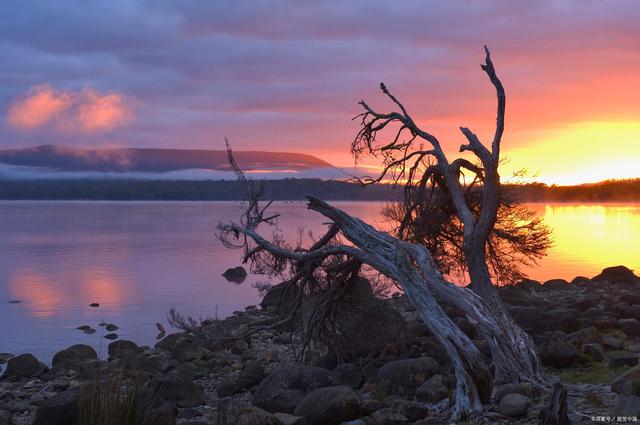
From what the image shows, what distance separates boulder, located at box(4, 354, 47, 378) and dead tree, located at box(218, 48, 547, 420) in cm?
858

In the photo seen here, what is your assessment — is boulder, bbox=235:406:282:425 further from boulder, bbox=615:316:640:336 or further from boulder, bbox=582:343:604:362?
boulder, bbox=615:316:640:336

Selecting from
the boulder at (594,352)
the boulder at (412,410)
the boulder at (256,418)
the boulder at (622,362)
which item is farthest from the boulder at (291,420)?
the boulder at (594,352)

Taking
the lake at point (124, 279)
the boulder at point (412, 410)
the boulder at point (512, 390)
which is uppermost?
the boulder at point (512, 390)

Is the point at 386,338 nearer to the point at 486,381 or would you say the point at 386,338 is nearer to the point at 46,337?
the point at 486,381

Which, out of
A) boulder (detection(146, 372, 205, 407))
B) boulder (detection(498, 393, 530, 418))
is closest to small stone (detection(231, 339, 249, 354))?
boulder (detection(146, 372, 205, 407))

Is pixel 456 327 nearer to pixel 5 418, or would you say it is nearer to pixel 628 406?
pixel 628 406

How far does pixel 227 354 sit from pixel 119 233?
3362 inches

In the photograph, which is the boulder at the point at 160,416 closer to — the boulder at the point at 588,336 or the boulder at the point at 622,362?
the boulder at the point at 622,362

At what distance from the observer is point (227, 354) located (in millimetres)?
19328

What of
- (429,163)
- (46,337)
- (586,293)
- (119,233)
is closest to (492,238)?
(429,163)

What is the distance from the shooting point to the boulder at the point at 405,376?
12188 millimetres

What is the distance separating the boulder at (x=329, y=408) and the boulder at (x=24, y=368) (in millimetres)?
11427

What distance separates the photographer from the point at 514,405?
9.41 meters

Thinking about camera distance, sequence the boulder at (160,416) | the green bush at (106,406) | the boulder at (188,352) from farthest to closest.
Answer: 1. the boulder at (188,352)
2. the boulder at (160,416)
3. the green bush at (106,406)
